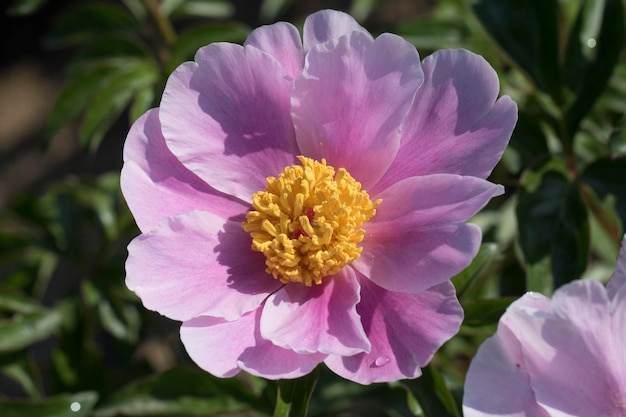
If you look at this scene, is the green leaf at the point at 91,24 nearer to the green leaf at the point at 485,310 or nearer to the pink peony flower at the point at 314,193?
the pink peony flower at the point at 314,193

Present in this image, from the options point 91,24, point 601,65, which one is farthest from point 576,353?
→ point 91,24

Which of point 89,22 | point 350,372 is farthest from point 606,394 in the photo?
point 89,22

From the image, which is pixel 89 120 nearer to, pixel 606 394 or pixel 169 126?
pixel 169 126

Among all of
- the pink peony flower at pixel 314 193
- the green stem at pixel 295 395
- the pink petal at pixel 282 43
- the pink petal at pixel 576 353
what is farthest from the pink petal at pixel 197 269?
the pink petal at pixel 576 353

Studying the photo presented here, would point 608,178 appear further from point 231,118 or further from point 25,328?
point 25,328

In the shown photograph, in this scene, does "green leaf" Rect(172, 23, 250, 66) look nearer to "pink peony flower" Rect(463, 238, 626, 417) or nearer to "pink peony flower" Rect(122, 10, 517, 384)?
"pink peony flower" Rect(122, 10, 517, 384)
